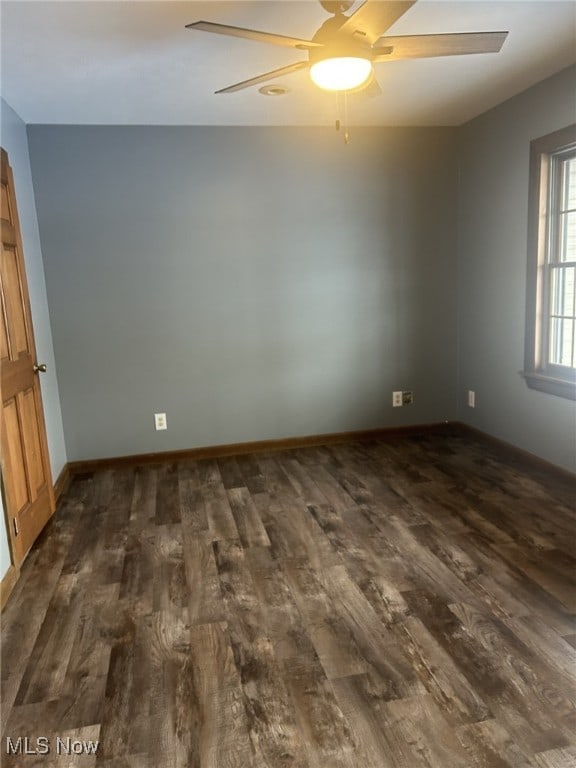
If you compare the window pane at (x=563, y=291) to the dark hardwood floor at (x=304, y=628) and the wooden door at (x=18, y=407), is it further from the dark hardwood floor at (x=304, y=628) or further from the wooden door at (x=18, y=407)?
the wooden door at (x=18, y=407)

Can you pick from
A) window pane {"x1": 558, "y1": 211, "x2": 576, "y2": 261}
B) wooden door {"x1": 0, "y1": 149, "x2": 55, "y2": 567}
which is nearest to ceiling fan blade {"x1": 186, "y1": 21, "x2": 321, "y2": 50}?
wooden door {"x1": 0, "y1": 149, "x2": 55, "y2": 567}

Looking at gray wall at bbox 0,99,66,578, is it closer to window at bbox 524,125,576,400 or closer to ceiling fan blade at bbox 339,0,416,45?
ceiling fan blade at bbox 339,0,416,45

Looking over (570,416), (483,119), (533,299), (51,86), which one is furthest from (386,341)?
(51,86)

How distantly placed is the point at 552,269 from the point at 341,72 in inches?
84.5

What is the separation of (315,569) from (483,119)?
11.4 ft

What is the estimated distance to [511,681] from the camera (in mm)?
1778

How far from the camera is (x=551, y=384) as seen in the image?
3.43 metres

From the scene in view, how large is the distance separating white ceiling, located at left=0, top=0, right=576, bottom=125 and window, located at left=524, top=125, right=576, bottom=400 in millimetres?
526

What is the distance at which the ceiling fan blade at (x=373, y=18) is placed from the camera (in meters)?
1.64

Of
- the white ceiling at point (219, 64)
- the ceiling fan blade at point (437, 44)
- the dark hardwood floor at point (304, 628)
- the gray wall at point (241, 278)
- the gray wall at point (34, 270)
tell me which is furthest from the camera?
the gray wall at point (241, 278)

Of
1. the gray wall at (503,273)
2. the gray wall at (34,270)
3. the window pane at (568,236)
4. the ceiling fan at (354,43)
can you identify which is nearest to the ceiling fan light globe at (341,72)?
the ceiling fan at (354,43)

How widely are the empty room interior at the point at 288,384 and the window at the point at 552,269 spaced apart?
0.7 inches

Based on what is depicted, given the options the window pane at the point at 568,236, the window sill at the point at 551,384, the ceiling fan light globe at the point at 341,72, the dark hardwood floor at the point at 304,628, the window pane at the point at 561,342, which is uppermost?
the ceiling fan light globe at the point at 341,72

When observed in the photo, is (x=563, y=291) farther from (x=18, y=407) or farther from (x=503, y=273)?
(x=18, y=407)
